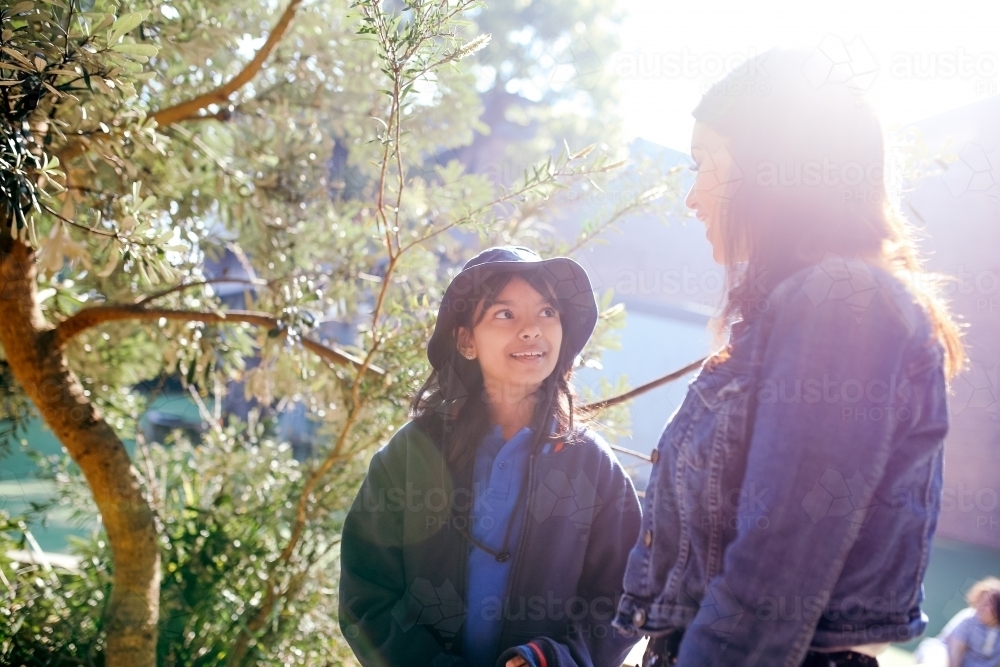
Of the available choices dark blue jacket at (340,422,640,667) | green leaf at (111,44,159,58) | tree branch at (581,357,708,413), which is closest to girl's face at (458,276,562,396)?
dark blue jacket at (340,422,640,667)

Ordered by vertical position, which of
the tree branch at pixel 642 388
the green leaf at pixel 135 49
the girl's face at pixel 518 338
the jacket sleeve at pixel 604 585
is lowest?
the jacket sleeve at pixel 604 585

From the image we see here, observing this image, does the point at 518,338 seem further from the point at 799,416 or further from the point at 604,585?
the point at 799,416

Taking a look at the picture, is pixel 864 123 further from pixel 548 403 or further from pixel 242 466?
pixel 242 466

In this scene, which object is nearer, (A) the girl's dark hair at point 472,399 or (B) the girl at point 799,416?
(B) the girl at point 799,416

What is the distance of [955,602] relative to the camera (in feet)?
22.4

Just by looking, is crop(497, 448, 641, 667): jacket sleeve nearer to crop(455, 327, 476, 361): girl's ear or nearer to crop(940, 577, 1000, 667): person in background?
crop(455, 327, 476, 361): girl's ear

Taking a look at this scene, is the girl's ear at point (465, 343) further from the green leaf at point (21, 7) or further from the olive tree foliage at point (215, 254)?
the green leaf at point (21, 7)

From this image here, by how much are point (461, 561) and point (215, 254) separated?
2145 mm

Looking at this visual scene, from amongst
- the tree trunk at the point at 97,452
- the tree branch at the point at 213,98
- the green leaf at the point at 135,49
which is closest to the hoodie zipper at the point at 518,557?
the green leaf at the point at 135,49

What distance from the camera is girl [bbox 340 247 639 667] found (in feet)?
4.81

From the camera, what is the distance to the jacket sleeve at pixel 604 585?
1.44 meters

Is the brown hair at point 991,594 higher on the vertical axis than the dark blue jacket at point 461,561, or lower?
lower

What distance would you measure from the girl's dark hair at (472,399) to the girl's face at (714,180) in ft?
1.86

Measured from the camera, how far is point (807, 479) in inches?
33.5
